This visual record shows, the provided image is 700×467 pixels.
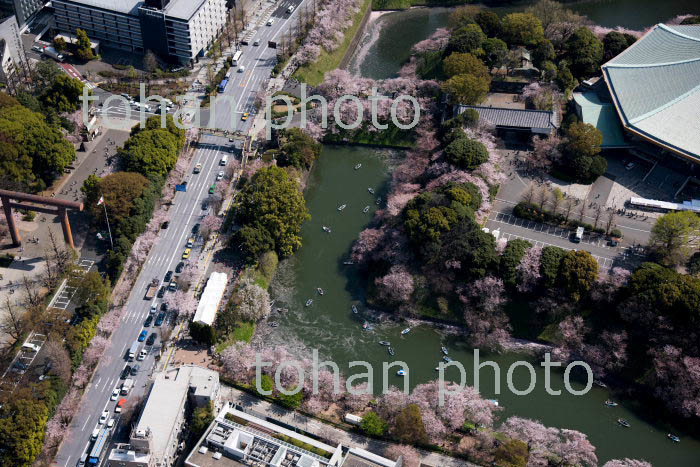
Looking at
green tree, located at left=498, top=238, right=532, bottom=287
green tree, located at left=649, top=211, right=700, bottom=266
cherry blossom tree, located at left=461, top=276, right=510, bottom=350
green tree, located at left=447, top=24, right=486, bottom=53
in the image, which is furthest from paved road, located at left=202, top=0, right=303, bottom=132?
green tree, located at left=649, top=211, right=700, bottom=266

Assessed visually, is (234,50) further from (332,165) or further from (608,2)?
(608,2)

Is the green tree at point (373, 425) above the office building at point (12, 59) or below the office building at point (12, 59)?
below

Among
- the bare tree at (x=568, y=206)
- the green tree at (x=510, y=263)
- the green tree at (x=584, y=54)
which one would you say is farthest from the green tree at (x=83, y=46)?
the bare tree at (x=568, y=206)

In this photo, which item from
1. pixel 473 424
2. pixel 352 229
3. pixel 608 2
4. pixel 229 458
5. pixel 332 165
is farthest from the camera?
pixel 608 2

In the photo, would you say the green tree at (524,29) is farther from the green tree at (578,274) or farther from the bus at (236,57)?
the green tree at (578,274)

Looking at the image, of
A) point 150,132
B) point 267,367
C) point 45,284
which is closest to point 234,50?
point 150,132

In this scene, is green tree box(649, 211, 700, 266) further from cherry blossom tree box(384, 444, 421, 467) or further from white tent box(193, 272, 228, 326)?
white tent box(193, 272, 228, 326)
